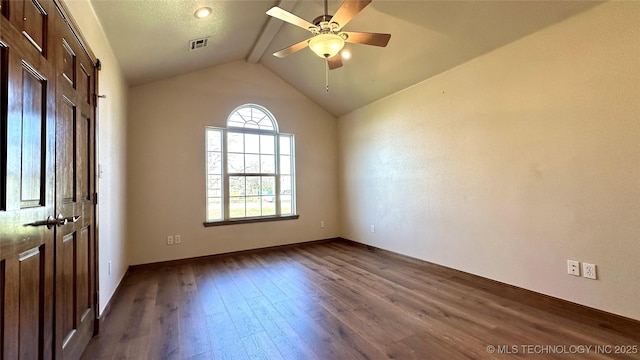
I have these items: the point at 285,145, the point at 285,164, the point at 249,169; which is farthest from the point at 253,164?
the point at 285,145

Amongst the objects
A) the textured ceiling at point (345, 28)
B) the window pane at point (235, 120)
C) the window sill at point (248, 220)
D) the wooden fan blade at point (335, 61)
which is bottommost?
the window sill at point (248, 220)

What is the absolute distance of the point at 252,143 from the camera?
479 cm

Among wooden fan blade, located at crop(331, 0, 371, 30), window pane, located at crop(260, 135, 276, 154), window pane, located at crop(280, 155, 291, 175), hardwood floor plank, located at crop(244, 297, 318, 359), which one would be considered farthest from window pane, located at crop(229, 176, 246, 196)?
wooden fan blade, located at crop(331, 0, 371, 30)

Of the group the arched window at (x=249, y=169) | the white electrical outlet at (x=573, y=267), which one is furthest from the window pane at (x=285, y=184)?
the white electrical outlet at (x=573, y=267)

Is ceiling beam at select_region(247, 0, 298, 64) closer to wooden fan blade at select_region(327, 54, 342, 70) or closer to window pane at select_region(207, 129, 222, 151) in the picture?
wooden fan blade at select_region(327, 54, 342, 70)

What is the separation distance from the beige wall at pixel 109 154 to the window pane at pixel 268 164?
1.97 metres

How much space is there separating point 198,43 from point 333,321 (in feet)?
10.7

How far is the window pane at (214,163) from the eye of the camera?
442cm

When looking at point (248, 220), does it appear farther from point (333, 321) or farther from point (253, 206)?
point (333, 321)

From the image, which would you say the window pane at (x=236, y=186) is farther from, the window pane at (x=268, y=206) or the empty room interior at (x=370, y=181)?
the window pane at (x=268, y=206)

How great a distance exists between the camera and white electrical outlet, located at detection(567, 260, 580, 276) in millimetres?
2403

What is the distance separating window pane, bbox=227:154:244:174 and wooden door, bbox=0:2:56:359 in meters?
3.18

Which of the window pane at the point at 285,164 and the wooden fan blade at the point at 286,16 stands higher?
the wooden fan blade at the point at 286,16

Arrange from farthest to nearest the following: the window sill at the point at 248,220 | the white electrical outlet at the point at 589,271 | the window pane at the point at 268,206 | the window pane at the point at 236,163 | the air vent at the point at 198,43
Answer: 1. the window pane at the point at 268,206
2. the window pane at the point at 236,163
3. the window sill at the point at 248,220
4. the air vent at the point at 198,43
5. the white electrical outlet at the point at 589,271
